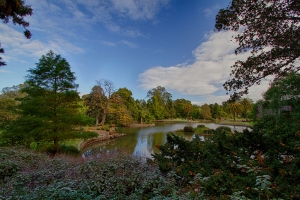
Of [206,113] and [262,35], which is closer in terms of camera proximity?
[262,35]

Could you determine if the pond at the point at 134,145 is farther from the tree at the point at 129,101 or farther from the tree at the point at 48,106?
the tree at the point at 129,101

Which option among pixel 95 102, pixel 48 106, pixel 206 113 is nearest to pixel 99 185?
pixel 48 106

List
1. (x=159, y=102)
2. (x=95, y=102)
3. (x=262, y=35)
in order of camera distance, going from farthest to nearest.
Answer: (x=159, y=102)
(x=95, y=102)
(x=262, y=35)

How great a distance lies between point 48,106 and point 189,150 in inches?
293

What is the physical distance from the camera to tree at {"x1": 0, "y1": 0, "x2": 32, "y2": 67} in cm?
336

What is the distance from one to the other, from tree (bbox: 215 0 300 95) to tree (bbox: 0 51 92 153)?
722 cm

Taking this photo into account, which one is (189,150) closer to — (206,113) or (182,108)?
(206,113)

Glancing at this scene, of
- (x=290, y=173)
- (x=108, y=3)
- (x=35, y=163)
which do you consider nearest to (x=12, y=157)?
(x=35, y=163)

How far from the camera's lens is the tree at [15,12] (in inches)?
132

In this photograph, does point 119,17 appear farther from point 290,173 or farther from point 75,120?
point 290,173

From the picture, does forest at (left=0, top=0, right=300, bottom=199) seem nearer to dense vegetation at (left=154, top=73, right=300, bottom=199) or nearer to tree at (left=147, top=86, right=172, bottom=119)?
dense vegetation at (left=154, top=73, right=300, bottom=199)

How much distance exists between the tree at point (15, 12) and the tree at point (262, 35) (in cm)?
503

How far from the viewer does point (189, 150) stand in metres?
3.03

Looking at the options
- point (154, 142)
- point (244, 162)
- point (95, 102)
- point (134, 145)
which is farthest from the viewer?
point (95, 102)
